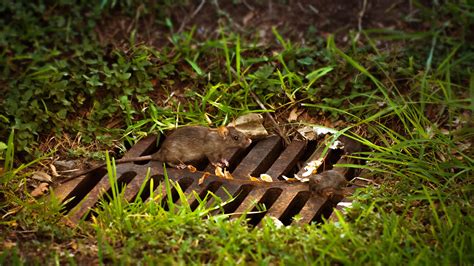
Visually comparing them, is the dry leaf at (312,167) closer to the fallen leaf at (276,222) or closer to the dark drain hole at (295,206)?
the dark drain hole at (295,206)

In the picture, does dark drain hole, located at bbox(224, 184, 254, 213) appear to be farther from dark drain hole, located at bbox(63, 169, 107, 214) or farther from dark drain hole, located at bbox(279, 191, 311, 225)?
dark drain hole, located at bbox(63, 169, 107, 214)

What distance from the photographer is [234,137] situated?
3.64 metres

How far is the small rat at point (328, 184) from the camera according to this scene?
336 cm

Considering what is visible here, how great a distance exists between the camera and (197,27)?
174 inches

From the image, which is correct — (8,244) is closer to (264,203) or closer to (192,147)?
(192,147)

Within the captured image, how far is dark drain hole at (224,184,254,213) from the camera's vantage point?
341 cm

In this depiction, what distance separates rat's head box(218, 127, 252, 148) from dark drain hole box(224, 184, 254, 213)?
0.84ft

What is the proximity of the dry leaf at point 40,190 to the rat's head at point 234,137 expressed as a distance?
34.9 inches

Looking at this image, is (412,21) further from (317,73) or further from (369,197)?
(369,197)

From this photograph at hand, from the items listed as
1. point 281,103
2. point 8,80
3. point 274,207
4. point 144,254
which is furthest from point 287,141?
point 8,80

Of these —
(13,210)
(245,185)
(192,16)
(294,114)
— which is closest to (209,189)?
(245,185)

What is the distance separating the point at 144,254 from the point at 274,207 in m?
0.73

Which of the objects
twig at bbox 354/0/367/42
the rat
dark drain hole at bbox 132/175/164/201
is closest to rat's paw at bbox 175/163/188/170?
the rat

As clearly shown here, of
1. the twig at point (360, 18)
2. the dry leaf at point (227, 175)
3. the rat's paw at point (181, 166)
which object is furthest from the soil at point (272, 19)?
the dry leaf at point (227, 175)
